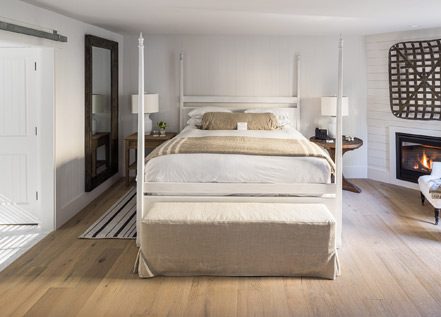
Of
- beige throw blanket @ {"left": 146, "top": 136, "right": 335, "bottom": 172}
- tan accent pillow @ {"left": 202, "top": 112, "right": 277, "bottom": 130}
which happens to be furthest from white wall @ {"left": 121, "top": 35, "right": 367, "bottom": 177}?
beige throw blanket @ {"left": 146, "top": 136, "right": 335, "bottom": 172}

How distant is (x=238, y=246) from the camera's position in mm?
3166

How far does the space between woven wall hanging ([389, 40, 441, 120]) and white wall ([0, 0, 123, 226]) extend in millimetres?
4112

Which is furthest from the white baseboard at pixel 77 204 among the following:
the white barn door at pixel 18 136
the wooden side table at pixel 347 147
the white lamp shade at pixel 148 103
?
the wooden side table at pixel 347 147

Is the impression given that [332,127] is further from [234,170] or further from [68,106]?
[68,106]

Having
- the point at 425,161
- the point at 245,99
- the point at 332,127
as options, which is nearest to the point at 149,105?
the point at 245,99

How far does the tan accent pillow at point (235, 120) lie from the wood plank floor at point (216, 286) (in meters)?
2.08

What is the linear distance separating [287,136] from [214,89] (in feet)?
6.38

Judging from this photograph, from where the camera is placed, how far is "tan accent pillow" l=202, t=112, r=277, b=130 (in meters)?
5.68

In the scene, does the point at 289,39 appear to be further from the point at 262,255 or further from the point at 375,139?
the point at 262,255

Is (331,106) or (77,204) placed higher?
(331,106)

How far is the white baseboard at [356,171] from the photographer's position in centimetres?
670

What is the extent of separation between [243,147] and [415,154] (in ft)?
10.6

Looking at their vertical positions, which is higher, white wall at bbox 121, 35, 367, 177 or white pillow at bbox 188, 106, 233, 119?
white wall at bbox 121, 35, 367, 177

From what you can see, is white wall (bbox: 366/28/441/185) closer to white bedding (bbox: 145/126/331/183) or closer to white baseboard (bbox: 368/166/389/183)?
white baseboard (bbox: 368/166/389/183)
